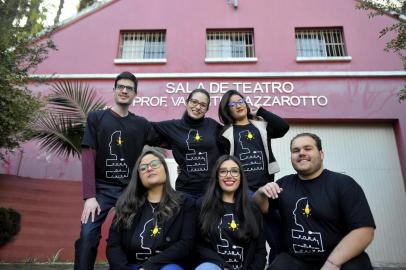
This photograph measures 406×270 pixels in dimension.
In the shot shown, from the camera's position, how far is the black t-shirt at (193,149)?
3318 mm

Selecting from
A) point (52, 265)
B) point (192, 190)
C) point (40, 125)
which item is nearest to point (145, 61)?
point (40, 125)

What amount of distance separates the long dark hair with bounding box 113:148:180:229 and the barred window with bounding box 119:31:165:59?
6166mm

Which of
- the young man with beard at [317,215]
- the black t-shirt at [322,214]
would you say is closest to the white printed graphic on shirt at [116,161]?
the young man with beard at [317,215]

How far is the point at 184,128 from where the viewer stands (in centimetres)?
347

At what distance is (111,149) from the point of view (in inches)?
129

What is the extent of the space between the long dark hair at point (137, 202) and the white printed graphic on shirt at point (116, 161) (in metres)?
0.26

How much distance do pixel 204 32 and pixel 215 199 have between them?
6.52 m

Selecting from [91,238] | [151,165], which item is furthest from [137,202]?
[91,238]

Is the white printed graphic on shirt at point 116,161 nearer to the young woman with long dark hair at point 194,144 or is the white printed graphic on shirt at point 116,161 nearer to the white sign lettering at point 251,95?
the young woman with long dark hair at point 194,144

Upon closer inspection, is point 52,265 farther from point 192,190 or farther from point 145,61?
point 145,61

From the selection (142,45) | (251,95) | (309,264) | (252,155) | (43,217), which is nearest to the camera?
(309,264)

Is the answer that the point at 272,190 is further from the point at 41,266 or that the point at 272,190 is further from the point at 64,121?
the point at 41,266

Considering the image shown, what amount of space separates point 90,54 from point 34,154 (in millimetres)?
2786

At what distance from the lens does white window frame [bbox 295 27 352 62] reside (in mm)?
8500
